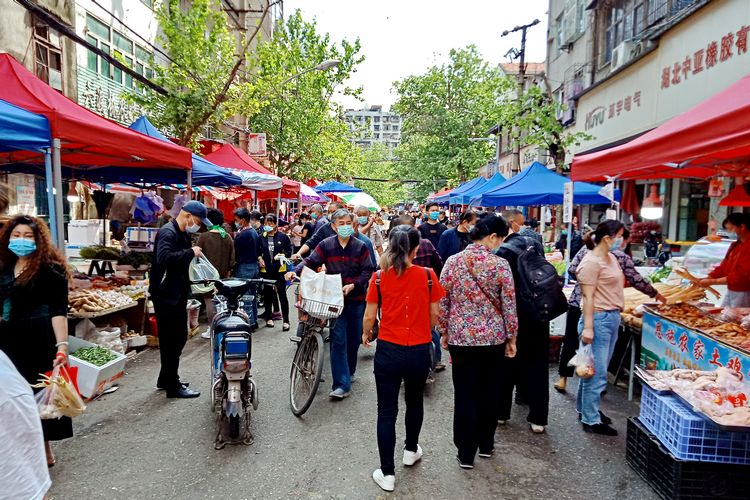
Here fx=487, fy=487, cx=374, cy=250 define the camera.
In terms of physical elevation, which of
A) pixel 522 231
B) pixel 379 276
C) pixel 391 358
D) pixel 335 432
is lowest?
pixel 335 432

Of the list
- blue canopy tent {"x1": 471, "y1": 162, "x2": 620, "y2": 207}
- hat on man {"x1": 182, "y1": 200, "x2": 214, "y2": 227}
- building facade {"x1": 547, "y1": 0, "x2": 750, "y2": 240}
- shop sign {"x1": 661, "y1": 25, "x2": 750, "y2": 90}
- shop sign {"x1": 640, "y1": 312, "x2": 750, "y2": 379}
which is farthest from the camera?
blue canopy tent {"x1": 471, "y1": 162, "x2": 620, "y2": 207}

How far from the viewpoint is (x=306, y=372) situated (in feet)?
16.2

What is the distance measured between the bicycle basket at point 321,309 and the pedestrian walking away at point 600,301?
89.3 inches

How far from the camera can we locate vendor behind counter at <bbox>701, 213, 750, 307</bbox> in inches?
200

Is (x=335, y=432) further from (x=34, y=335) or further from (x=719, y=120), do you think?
(x=719, y=120)

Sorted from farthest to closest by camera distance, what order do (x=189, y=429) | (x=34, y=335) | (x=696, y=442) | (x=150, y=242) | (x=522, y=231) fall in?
(x=150, y=242), (x=522, y=231), (x=189, y=429), (x=34, y=335), (x=696, y=442)

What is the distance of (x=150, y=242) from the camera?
8.66 metres

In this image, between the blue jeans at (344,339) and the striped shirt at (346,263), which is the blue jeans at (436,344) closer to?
the blue jeans at (344,339)

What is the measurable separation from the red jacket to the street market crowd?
0.08ft

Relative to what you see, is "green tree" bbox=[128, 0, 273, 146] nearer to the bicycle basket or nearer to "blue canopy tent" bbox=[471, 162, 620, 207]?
"blue canopy tent" bbox=[471, 162, 620, 207]

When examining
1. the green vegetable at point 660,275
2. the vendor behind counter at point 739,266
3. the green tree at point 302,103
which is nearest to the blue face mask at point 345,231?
the vendor behind counter at point 739,266

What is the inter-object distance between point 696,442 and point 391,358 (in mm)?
2127

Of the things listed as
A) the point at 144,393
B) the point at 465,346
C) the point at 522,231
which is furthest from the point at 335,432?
the point at 522,231

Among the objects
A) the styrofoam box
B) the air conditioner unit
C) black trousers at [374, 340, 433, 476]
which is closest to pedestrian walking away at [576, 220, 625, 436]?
black trousers at [374, 340, 433, 476]
